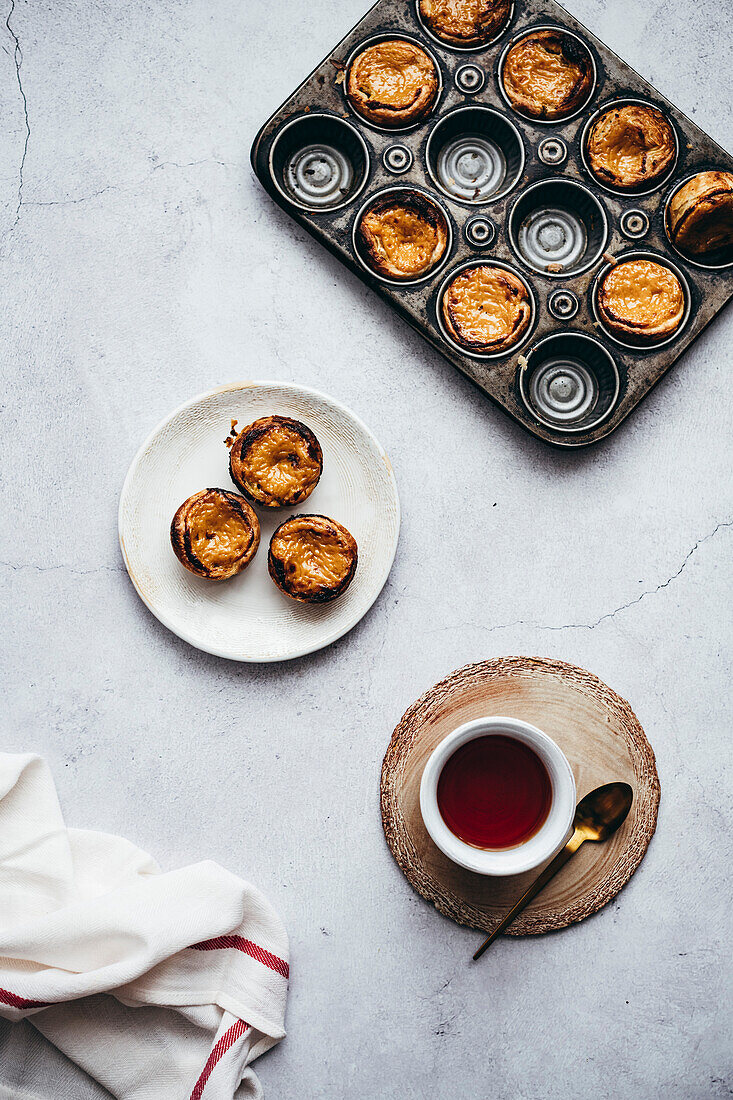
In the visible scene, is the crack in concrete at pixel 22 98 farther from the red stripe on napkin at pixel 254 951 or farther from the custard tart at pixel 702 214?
the red stripe on napkin at pixel 254 951

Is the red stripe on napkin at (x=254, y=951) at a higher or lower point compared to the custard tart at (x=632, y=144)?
lower

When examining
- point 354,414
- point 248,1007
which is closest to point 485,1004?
point 248,1007

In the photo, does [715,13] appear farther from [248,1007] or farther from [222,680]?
[248,1007]

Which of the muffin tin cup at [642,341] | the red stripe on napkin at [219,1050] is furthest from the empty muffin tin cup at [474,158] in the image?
the red stripe on napkin at [219,1050]

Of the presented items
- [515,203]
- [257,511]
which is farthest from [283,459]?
[515,203]

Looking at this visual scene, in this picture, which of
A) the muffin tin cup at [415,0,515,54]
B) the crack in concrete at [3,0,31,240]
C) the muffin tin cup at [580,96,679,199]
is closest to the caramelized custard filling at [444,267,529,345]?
the muffin tin cup at [580,96,679,199]

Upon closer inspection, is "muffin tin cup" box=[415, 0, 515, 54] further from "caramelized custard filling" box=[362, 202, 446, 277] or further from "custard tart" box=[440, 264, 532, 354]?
"custard tart" box=[440, 264, 532, 354]
